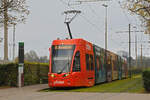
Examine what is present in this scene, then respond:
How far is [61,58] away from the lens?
66.0 feet

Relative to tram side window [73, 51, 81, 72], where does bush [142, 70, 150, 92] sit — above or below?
below

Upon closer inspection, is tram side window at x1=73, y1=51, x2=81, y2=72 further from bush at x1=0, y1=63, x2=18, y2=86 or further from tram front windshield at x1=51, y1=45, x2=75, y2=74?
bush at x1=0, y1=63, x2=18, y2=86

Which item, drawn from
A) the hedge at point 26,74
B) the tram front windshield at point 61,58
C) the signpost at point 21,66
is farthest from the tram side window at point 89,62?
the hedge at point 26,74

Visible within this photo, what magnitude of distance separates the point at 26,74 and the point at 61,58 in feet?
19.8

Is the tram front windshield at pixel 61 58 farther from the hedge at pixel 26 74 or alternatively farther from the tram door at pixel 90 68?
the hedge at pixel 26 74

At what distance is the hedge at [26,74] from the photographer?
23.5 m

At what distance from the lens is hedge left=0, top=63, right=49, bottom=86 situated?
23531 millimetres

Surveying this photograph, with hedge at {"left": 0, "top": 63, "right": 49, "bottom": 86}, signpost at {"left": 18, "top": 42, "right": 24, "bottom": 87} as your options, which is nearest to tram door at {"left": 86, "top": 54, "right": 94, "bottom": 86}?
signpost at {"left": 18, "top": 42, "right": 24, "bottom": 87}

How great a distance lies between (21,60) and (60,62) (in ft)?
13.5

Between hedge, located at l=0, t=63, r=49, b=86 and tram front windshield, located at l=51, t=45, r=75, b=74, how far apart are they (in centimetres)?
468

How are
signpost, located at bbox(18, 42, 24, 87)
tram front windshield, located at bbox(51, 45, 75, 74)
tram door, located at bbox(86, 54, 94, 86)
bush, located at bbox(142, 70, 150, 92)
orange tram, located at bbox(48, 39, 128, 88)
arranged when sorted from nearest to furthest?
bush, located at bbox(142, 70, 150, 92), orange tram, located at bbox(48, 39, 128, 88), tram front windshield, located at bbox(51, 45, 75, 74), tram door, located at bbox(86, 54, 94, 86), signpost, located at bbox(18, 42, 24, 87)

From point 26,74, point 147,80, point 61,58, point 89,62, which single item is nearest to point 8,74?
point 26,74

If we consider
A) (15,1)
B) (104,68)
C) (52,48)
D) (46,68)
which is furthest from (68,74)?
(46,68)

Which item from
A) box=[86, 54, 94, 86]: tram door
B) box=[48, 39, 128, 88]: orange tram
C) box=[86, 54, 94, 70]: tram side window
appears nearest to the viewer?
box=[48, 39, 128, 88]: orange tram
